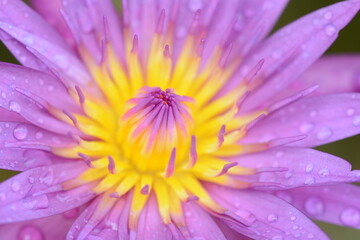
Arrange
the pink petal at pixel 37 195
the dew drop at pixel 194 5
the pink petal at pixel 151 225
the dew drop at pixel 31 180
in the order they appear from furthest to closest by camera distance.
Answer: the dew drop at pixel 194 5 < the pink petal at pixel 151 225 < the dew drop at pixel 31 180 < the pink petal at pixel 37 195

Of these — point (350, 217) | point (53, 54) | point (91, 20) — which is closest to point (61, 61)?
point (53, 54)

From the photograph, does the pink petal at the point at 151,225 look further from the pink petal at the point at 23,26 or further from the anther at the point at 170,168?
the pink petal at the point at 23,26

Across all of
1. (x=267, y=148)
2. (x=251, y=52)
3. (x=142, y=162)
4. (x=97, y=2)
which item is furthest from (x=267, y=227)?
(x=97, y=2)

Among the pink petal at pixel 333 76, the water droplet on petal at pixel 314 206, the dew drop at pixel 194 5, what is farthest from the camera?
the pink petal at pixel 333 76

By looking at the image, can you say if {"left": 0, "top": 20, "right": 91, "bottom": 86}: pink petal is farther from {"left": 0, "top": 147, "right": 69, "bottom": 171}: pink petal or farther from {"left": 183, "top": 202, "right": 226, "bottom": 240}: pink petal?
{"left": 183, "top": 202, "right": 226, "bottom": 240}: pink petal

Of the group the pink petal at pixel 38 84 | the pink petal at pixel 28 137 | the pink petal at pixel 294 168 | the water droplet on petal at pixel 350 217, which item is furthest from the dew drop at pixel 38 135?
the water droplet on petal at pixel 350 217

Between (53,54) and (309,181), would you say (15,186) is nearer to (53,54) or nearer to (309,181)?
(53,54)

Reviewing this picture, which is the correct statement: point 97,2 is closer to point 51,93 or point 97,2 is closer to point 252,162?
point 51,93

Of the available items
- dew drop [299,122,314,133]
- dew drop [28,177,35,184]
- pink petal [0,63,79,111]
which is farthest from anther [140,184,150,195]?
dew drop [299,122,314,133]
